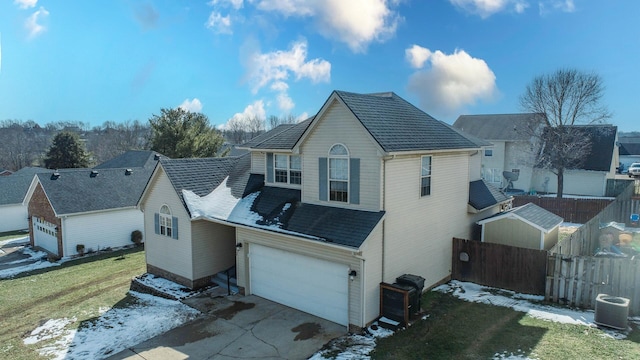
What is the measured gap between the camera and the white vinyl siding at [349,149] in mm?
12406

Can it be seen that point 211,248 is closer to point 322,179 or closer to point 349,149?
point 322,179

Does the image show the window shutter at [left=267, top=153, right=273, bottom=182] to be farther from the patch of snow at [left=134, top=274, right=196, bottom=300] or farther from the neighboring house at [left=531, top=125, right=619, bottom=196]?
the neighboring house at [left=531, top=125, right=619, bottom=196]

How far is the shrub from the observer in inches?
1054

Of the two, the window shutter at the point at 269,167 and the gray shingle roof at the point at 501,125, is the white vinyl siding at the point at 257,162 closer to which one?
the window shutter at the point at 269,167

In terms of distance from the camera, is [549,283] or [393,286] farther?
[549,283]

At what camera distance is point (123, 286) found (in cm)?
1775

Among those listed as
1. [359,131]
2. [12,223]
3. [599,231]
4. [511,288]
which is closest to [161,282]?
[359,131]

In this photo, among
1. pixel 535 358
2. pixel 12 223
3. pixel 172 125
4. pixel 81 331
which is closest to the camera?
pixel 535 358

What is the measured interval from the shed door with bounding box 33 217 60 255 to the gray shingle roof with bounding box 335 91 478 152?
71.1 ft

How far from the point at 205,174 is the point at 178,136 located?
25.8m

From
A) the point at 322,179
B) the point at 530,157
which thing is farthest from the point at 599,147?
the point at 322,179

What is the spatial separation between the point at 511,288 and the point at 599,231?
927cm

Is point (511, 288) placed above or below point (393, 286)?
below

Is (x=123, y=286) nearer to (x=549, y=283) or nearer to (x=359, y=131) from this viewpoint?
(x=359, y=131)
